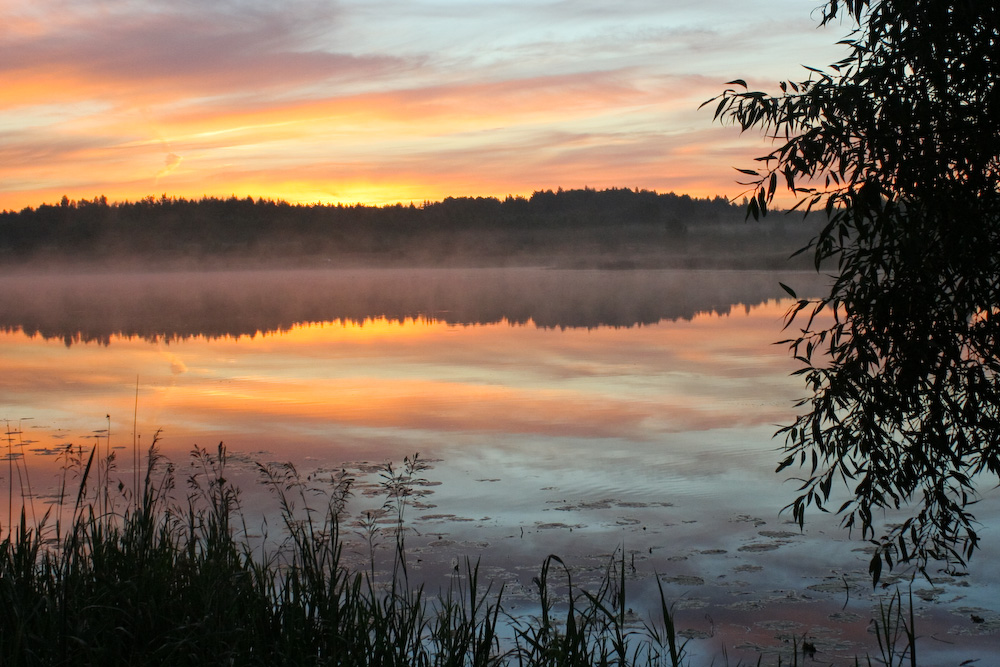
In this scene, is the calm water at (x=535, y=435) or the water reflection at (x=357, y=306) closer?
the calm water at (x=535, y=435)

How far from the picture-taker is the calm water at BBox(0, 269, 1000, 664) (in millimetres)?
5469

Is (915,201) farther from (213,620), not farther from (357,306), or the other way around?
(357,306)

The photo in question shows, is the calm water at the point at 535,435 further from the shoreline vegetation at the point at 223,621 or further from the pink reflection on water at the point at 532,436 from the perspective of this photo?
the shoreline vegetation at the point at 223,621

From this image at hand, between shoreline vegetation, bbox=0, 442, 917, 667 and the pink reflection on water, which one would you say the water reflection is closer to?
the pink reflection on water

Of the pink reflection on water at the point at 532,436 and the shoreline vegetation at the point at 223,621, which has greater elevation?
the shoreline vegetation at the point at 223,621

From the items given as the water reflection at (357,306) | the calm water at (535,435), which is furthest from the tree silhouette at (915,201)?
the water reflection at (357,306)

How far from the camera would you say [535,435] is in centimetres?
990

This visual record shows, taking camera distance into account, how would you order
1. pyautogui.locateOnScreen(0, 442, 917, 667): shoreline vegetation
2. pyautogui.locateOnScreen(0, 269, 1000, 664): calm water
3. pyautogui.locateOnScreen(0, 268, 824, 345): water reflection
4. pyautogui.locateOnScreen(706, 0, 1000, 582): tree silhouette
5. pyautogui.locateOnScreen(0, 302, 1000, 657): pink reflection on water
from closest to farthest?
pyautogui.locateOnScreen(0, 442, 917, 667): shoreline vegetation, pyautogui.locateOnScreen(706, 0, 1000, 582): tree silhouette, pyautogui.locateOnScreen(0, 269, 1000, 664): calm water, pyautogui.locateOnScreen(0, 302, 1000, 657): pink reflection on water, pyautogui.locateOnScreen(0, 268, 824, 345): water reflection

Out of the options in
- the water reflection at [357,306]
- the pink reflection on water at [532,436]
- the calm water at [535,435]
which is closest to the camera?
the calm water at [535,435]

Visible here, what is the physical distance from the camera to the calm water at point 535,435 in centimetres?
547

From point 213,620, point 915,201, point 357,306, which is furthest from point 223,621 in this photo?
point 357,306

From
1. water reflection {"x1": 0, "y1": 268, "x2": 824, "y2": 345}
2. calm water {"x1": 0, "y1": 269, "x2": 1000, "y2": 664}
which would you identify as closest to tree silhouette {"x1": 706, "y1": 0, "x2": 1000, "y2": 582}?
calm water {"x1": 0, "y1": 269, "x2": 1000, "y2": 664}

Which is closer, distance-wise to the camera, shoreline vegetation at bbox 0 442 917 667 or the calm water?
shoreline vegetation at bbox 0 442 917 667

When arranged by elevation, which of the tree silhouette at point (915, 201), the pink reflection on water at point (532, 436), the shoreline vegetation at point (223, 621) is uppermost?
the tree silhouette at point (915, 201)
